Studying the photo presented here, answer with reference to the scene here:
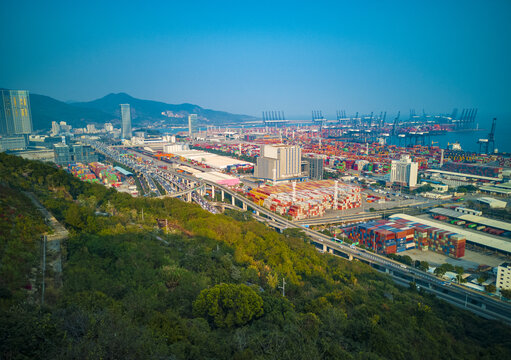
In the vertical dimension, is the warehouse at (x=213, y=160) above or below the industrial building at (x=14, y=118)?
below

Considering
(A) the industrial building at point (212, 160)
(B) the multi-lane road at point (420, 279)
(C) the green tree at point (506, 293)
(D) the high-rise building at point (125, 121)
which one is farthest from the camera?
(D) the high-rise building at point (125, 121)

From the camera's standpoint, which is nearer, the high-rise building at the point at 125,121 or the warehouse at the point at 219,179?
the warehouse at the point at 219,179

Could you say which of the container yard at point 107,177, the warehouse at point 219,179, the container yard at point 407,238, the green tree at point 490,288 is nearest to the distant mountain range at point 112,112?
the container yard at point 107,177

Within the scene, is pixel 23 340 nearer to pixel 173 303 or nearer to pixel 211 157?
pixel 173 303

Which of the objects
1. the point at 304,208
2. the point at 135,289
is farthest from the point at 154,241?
the point at 304,208

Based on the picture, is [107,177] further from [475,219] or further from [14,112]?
[475,219]

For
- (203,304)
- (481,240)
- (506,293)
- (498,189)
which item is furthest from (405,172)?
(203,304)

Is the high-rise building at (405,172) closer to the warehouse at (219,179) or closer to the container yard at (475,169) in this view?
the container yard at (475,169)

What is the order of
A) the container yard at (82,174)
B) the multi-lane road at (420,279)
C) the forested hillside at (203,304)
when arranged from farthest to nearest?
the container yard at (82,174), the multi-lane road at (420,279), the forested hillside at (203,304)
